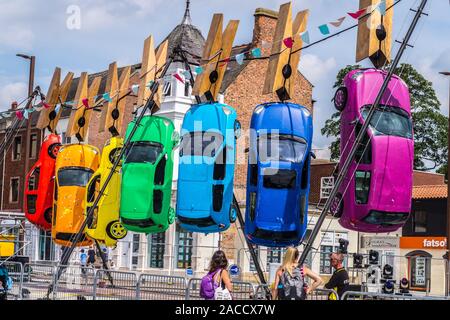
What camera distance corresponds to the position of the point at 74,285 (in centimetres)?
2077

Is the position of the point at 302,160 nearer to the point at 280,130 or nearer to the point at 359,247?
the point at 280,130

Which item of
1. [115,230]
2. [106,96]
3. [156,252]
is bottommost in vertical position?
[156,252]

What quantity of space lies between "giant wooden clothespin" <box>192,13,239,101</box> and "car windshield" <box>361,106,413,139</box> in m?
3.91

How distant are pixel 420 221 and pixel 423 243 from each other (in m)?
4.08

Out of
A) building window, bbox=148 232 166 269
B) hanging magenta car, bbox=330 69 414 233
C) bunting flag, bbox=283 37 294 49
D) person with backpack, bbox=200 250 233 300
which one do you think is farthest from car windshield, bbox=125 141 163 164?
building window, bbox=148 232 166 269

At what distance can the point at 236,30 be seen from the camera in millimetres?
18922

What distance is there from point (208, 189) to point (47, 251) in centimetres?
2931

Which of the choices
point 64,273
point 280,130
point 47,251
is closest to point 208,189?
point 280,130

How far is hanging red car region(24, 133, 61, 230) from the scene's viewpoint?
76.8 ft

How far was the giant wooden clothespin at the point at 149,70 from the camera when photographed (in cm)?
2034

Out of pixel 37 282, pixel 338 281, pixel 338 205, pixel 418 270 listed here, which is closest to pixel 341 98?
pixel 338 205

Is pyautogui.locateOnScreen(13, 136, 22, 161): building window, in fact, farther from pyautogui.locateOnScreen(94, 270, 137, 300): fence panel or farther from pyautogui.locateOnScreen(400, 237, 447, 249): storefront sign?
pyautogui.locateOnScreen(94, 270, 137, 300): fence panel

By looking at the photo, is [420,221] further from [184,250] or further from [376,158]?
[376,158]
